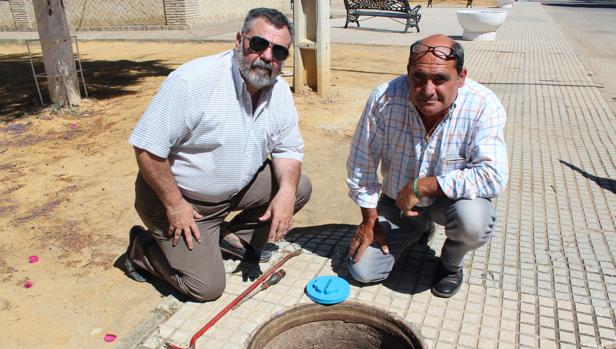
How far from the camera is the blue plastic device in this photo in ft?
9.03

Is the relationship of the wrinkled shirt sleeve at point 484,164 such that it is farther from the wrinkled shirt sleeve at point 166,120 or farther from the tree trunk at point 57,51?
the tree trunk at point 57,51

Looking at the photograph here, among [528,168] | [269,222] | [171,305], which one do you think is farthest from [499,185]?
[528,168]

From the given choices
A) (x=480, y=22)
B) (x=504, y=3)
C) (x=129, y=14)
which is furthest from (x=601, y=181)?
(x=504, y=3)

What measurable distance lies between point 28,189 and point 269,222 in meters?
2.76

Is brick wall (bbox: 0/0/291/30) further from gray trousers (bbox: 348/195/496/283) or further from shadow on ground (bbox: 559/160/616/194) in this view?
gray trousers (bbox: 348/195/496/283)

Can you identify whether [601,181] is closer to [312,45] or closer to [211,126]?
[211,126]

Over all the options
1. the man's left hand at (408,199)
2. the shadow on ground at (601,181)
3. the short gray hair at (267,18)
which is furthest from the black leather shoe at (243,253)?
the shadow on ground at (601,181)

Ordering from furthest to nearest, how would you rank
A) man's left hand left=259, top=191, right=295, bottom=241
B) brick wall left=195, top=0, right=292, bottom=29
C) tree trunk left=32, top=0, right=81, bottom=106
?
brick wall left=195, top=0, right=292, bottom=29, tree trunk left=32, top=0, right=81, bottom=106, man's left hand left=259, top=191, right=295, bottom=241

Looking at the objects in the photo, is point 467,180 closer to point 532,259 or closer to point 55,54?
point 532,259

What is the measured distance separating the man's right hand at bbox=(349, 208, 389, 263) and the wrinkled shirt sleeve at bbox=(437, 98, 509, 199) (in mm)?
457

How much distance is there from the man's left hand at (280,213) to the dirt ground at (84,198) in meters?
0.78

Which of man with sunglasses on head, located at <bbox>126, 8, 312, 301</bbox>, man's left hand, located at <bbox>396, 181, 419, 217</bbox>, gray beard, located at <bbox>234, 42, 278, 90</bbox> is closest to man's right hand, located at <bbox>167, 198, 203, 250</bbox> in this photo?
man with sunglasses on head, located at <bbox>126, 8, 312, 301</bbox>

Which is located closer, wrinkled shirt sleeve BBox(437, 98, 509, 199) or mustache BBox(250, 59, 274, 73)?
wrinkled shirt sleeve BBox(437, 98, 509, 199)

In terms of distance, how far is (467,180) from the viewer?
254 centimetres
